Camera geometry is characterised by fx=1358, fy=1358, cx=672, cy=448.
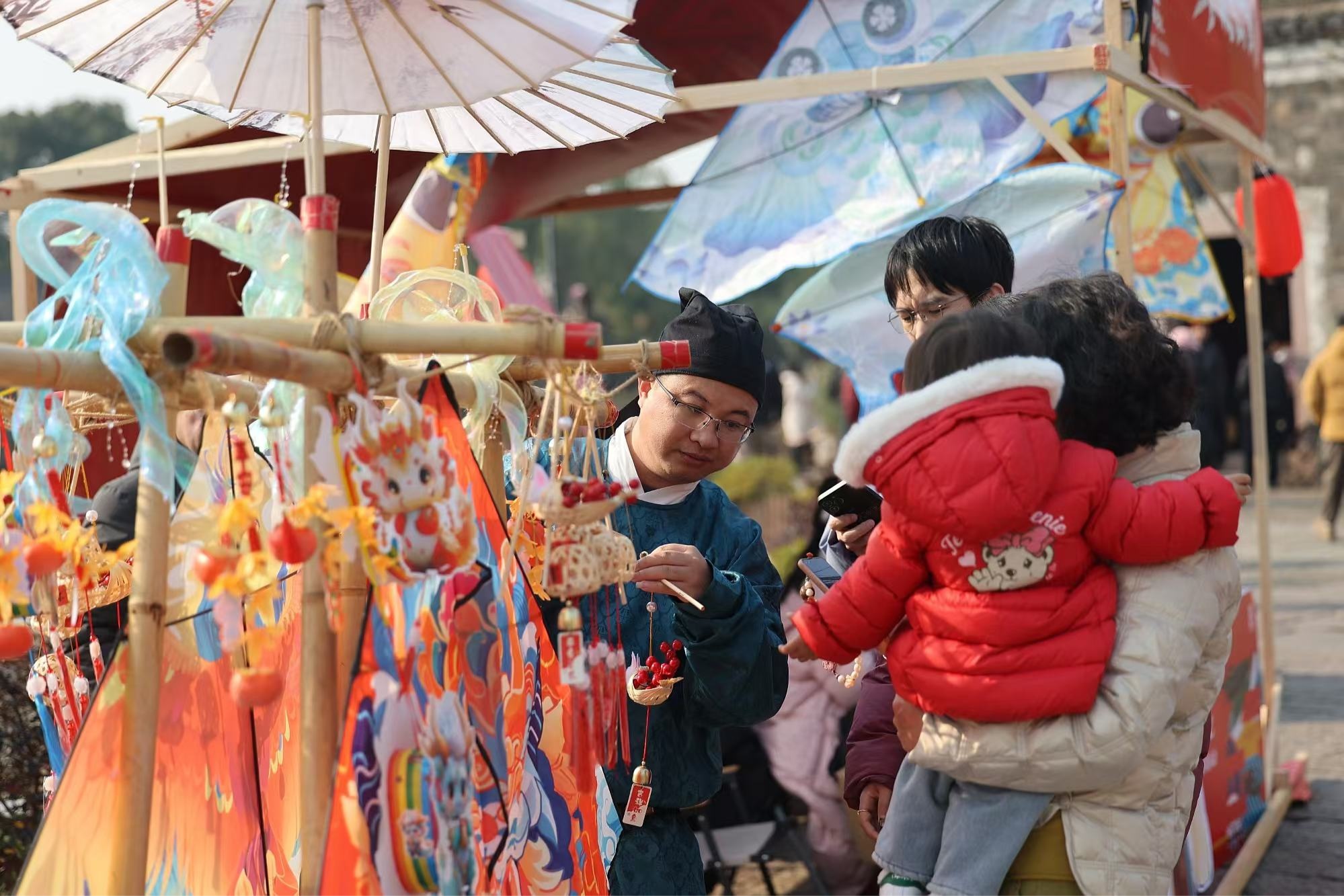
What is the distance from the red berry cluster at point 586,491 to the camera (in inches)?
58.9

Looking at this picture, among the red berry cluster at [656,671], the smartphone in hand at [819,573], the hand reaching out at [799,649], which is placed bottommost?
the red berry cluster at [656,671]

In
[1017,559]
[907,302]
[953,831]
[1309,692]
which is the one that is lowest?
[1309,692]

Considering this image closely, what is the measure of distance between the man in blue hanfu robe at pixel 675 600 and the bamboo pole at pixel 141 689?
76 cm

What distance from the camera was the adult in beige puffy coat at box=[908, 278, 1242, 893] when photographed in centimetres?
162

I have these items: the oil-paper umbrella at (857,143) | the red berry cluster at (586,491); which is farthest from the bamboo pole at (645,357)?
the oil-paper umbrella at (857,143)

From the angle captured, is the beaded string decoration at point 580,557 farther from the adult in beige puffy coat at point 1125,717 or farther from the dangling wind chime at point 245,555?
the adult in beige puffy coat at point 1125,717

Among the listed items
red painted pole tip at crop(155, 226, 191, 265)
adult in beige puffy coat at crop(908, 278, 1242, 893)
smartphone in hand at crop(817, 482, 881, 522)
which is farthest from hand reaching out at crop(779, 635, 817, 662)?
red painted pole tip at crop(155, 226, 191, 265)

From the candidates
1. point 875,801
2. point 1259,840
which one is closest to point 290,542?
point 875,801

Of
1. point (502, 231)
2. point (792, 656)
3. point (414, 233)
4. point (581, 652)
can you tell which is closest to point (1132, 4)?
point (414, 233)

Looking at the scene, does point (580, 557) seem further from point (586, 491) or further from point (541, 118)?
point (541, 118)

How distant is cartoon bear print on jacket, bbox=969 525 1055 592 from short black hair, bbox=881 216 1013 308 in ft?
2.43

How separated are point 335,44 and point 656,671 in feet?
3.24

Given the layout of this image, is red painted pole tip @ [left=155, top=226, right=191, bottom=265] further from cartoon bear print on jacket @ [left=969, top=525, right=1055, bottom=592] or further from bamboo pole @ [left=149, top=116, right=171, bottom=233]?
cartoon bear print on jacket @ [left=969, top=525, right=1055, bottom=592]

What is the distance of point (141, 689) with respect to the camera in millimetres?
1401
